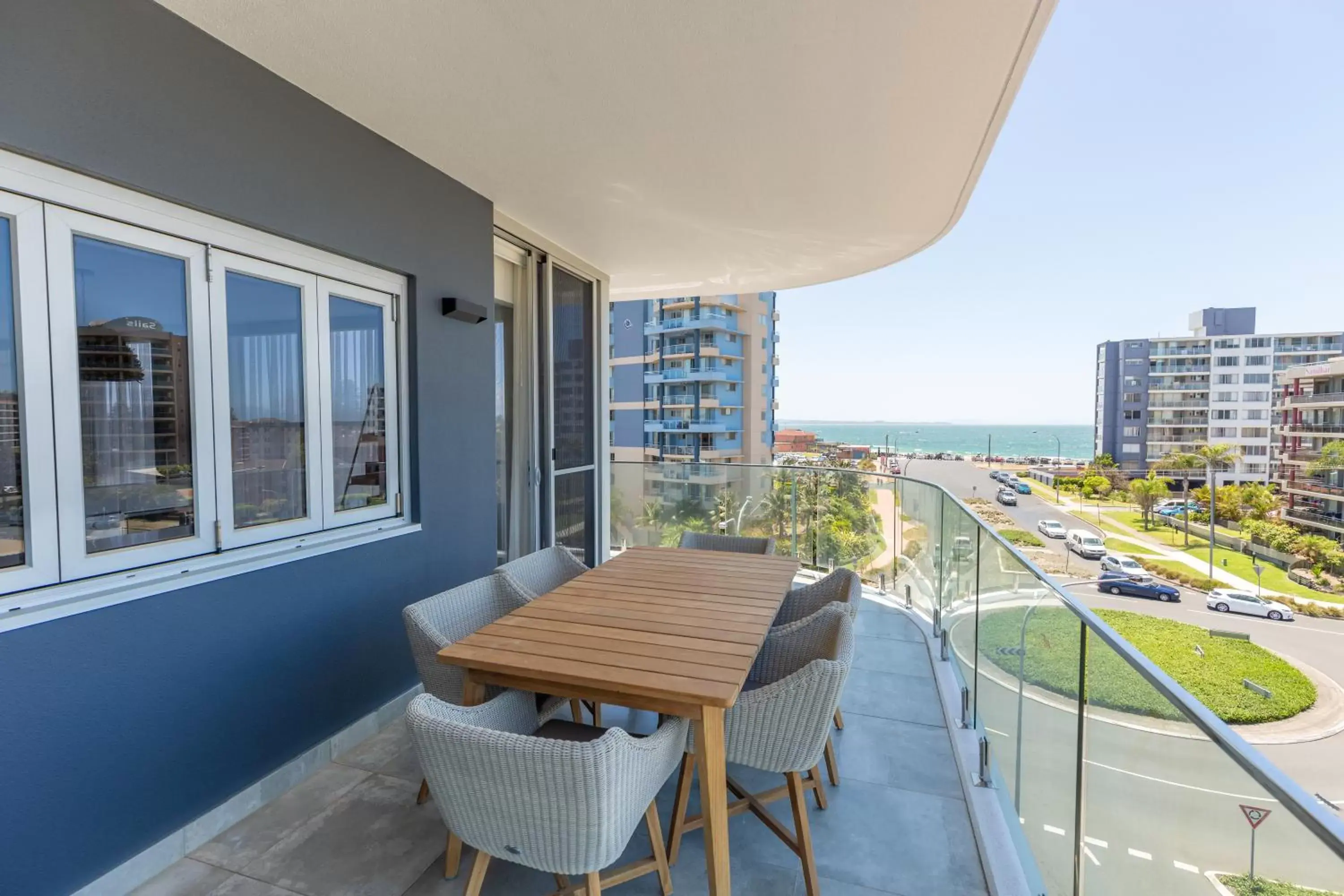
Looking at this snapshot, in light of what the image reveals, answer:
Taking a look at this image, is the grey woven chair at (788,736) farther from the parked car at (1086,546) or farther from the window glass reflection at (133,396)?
the parked car at (1086,546)

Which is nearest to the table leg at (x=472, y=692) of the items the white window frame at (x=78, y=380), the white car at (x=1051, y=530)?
the white window frame at (x=78, y=380)

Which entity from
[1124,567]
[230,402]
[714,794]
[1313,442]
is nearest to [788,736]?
[714,794]

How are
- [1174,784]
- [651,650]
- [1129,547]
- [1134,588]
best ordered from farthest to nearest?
[1129,547], [1134,588], [651,650], [1174,784]

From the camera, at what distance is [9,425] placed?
1664 mm

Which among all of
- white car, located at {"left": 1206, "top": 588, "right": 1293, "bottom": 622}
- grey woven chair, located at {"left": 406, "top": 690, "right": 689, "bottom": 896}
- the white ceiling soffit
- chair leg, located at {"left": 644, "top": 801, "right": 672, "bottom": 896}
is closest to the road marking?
grey woven chair, located at {"left": 406, "top": 690, "right": 689, "bottom": 896}

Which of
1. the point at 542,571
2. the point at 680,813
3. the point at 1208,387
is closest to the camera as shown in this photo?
the point at 680,813

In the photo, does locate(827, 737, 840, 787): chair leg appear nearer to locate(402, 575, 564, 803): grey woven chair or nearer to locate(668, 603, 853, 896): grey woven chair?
locate(668, 603, 853, 896): grey woven chair

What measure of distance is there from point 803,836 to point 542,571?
1.66 meters

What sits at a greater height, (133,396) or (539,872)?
(133,396)

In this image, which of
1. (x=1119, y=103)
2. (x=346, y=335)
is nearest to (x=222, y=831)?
(x=346, y=335)

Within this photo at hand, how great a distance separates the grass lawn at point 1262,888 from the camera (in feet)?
2.45

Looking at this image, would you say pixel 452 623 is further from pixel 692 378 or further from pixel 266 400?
pixel 692 378

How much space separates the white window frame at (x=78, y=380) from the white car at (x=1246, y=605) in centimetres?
3302

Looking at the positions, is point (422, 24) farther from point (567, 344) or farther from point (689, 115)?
point (567, 344)
